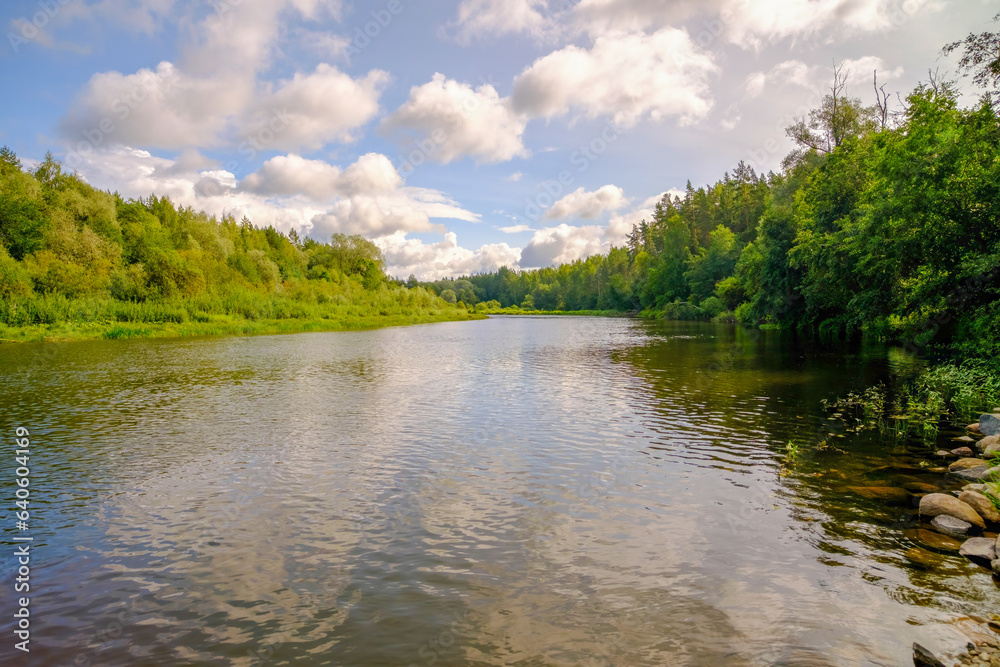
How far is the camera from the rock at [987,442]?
1259 centimetres

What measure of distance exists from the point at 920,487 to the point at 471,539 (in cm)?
962

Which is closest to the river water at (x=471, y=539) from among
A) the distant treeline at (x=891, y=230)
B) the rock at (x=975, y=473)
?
the rock at (x=975, y=473)

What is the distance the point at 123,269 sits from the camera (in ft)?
198

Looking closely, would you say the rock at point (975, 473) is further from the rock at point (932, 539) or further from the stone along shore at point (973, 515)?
the rock at point (932, 539)

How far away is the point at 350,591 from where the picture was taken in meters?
7.29

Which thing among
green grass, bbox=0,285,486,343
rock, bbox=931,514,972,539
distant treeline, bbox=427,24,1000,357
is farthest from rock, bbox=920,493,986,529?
green grass, bbox=0,285,486,343

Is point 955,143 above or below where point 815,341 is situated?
above

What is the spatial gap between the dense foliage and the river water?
130ft

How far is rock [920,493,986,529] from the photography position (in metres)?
9.01

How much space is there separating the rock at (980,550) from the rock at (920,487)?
2480 millimetres


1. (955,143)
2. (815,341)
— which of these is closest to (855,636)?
(955,143)

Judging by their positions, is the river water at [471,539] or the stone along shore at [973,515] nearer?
the stone along shore at [973,515]

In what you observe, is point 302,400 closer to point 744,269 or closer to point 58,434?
point 58,434

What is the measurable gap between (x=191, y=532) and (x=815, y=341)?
48.5m
